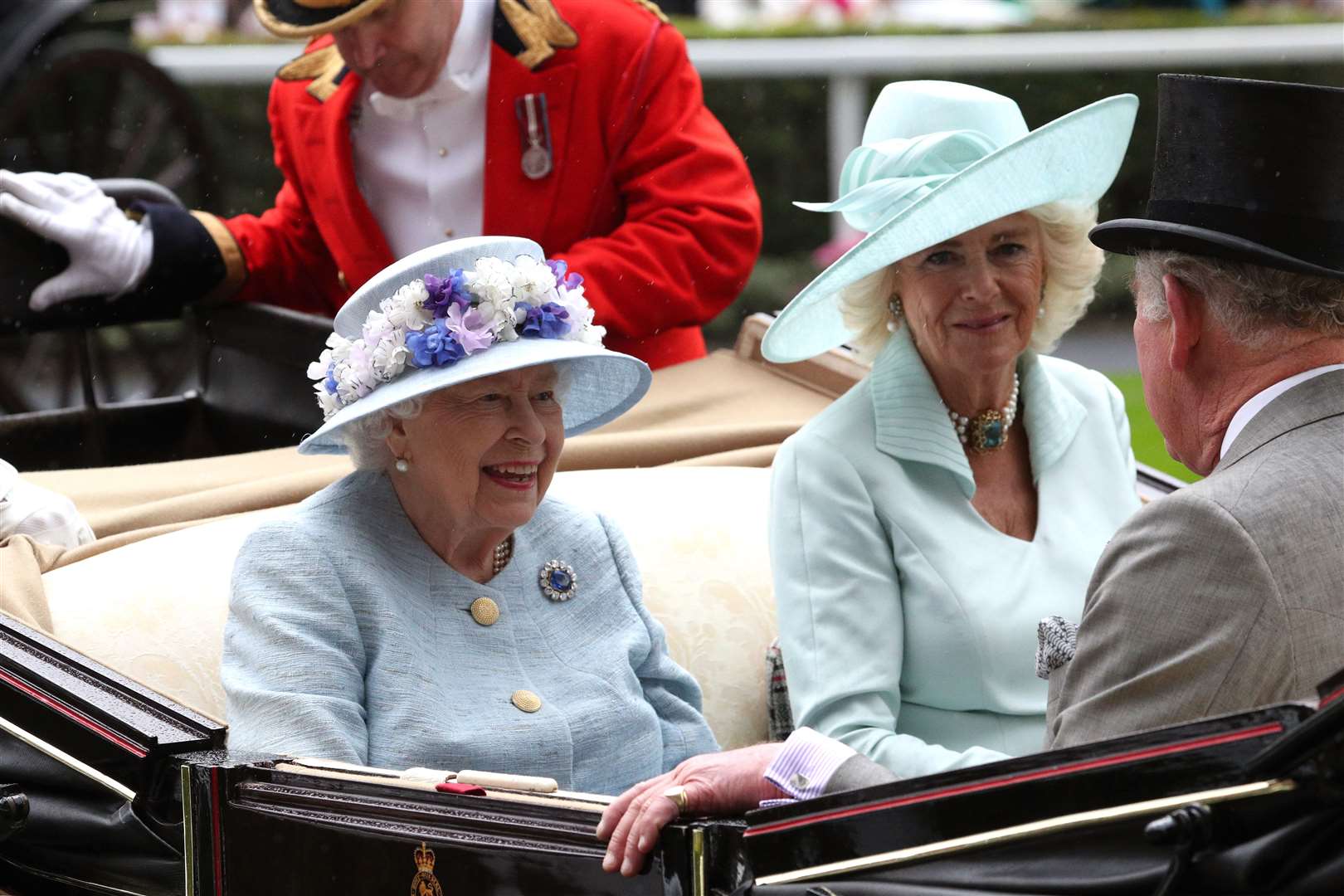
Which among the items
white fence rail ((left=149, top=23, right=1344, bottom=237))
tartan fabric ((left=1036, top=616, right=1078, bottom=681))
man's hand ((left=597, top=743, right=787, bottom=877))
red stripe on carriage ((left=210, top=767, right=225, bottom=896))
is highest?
tartan fabric ((left=1036, top=616, right=1078, bottom=681))

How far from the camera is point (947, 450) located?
7.79ft

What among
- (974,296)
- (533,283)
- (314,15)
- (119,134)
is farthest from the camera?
(119,134)

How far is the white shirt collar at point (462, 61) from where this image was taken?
3.64 metres

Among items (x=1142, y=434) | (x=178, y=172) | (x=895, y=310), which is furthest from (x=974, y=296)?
(x=1142, y=434)

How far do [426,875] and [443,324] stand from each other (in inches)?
26.8

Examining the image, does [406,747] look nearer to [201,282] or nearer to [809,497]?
[809,497]

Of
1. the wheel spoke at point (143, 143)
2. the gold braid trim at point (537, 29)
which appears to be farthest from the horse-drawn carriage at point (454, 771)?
the wheel spoke at point (143, 143)

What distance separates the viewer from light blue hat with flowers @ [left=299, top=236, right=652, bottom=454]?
221cm

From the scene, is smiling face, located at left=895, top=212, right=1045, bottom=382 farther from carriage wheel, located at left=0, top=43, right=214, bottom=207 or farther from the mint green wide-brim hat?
carriage wheel, located at left=0, top=43, right=214, bottom=207

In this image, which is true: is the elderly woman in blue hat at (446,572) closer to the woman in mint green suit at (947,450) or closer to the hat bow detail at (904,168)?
the woman in mint green suit at (947,450)

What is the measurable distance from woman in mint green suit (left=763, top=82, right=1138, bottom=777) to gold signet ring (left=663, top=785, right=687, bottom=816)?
0.52 m

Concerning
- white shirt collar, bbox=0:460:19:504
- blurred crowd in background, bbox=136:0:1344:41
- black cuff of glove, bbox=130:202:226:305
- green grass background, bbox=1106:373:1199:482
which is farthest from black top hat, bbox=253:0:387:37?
blurred crowd in background, bbox=136:0:1344:41

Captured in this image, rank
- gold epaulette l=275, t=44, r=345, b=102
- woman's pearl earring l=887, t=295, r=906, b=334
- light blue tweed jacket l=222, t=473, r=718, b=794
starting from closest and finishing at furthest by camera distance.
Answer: light blue tweed jacket l=222, t=473, r=718, b=794 < woman's pearl earring l=887, t=295, r=906, b=334 < gold epaulette l=275, t=44, r=345, b=102

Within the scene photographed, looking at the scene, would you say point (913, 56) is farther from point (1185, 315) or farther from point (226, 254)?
point (1185, 315)
